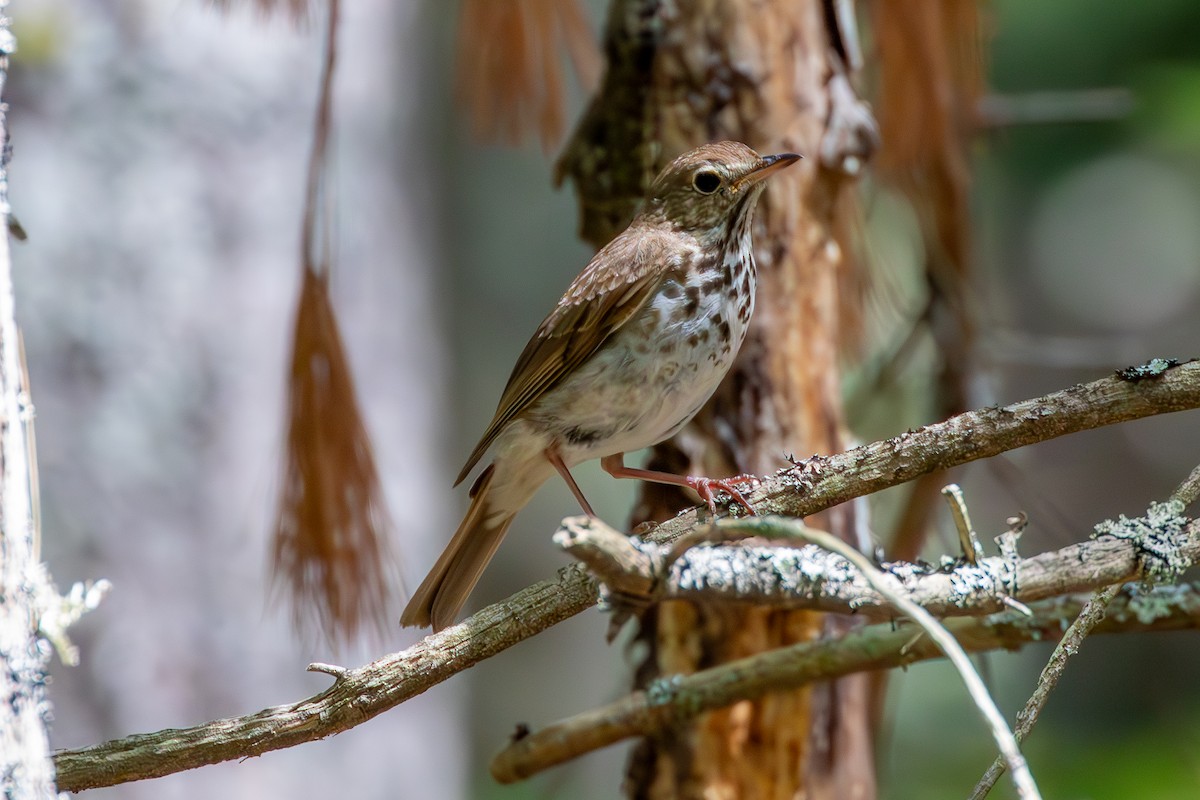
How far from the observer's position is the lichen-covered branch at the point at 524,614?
1.67m

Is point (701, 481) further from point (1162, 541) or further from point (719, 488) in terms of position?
point (1162, 541)

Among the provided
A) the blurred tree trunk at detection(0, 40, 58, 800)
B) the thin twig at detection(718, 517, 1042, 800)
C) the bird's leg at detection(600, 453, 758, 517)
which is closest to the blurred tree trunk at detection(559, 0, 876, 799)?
the bird's leg at detection(600, 453, 758, 517)

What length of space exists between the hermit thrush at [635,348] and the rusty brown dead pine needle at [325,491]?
19 centimetres

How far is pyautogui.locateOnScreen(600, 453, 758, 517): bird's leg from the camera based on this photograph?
213cm

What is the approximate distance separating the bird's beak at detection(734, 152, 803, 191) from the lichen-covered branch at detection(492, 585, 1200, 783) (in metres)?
1.00

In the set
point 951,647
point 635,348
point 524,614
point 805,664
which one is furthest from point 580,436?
point 951,647

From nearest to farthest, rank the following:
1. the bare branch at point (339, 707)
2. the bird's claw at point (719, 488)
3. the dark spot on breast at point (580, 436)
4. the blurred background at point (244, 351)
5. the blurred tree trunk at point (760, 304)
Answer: the bare branch at point (339, 707), the bird's claw at point (719, 488), the dark spot on breast at point (580, 436), the blurred tree trunk at point (760, 304), the blurred background at point (244, 351)

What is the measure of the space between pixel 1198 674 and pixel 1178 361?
4917 millimetres

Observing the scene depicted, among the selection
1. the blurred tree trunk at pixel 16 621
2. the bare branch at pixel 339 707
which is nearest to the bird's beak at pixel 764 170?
the bare branch at pixel 339 707

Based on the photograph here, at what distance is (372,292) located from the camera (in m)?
4.25

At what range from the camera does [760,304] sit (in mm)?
2738

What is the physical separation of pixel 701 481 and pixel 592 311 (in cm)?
47

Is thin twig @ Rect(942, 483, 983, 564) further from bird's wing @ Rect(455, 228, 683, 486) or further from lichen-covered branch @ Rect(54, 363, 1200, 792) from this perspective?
bird's wing @ Rect(455, 228, 683, 486)

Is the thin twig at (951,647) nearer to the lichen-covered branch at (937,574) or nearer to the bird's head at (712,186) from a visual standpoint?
the lichen-covered branch at (937,574)
